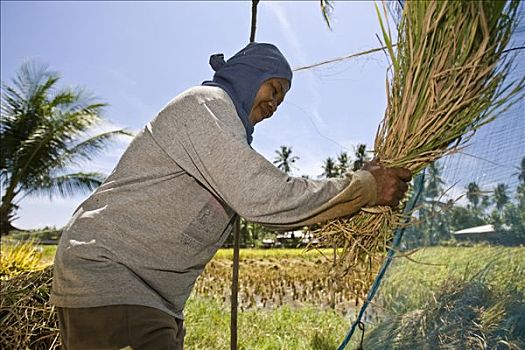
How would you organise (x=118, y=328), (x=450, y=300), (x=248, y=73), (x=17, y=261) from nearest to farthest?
(x=118, y=328)
(x=248, y=73)
(x=450, y=300)
(x=17, y=261)

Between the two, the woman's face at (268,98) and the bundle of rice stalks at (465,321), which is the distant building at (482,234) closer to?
the bundle of rice stalks at (465,321)

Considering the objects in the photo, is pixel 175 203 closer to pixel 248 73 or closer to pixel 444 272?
pixel 248 73

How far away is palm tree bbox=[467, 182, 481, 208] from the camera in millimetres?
1701

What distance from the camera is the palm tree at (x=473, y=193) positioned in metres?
1.70

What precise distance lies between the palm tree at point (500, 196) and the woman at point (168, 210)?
0.44 m

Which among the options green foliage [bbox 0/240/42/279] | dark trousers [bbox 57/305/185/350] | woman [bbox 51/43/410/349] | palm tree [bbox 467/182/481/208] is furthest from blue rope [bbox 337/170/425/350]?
green foliage [bbox 0/240/42/279]

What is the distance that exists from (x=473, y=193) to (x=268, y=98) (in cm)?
69

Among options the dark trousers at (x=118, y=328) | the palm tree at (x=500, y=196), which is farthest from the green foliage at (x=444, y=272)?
the dark trousers at (x=118, y=328)

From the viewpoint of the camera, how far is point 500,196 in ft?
5.50

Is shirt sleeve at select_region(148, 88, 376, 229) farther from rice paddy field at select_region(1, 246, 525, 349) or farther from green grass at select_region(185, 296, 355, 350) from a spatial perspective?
green grass at select_region(185, 296, 355, 350)

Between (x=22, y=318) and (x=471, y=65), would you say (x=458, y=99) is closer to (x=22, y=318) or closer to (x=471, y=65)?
(x=471, y=65)

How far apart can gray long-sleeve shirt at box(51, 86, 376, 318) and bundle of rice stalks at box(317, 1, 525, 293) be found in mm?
262

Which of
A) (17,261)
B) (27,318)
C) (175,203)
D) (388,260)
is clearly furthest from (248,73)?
(17,261)

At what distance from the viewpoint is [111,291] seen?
4.59 ft
